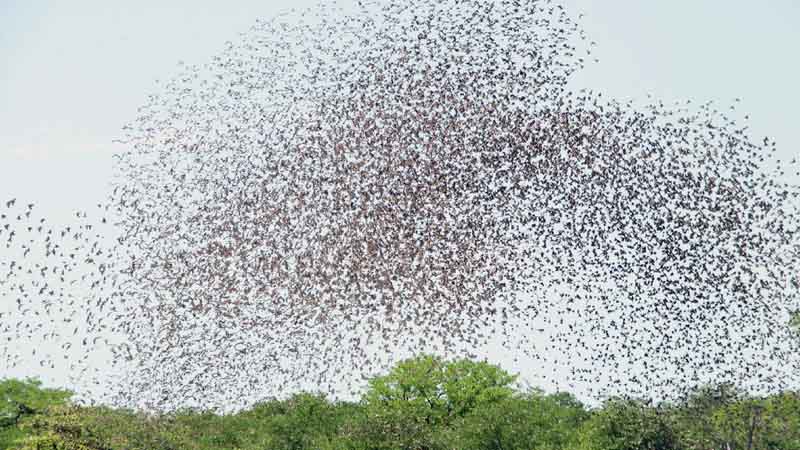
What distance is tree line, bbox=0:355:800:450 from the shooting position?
145 ft

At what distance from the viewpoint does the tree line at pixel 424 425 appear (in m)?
44.3

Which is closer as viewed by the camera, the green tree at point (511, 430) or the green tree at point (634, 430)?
the green tree at point (634, 430)

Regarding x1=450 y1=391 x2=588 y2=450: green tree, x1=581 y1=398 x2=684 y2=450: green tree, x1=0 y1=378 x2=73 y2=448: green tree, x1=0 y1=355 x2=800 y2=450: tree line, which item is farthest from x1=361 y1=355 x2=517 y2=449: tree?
x1=0 y1=378 x2=73 y2=448: green tree

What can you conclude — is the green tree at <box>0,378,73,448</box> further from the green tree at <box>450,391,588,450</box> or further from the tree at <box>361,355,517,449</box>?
the green tree at <box>450,391,588,450</box>

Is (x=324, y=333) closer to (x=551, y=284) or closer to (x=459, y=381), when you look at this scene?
(x=551, y=284)

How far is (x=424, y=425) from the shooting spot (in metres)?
53.1

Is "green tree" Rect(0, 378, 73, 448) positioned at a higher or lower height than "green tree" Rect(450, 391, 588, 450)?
lower

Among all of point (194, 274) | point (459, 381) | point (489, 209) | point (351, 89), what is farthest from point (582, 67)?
point (459, 381)

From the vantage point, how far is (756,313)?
125 ft

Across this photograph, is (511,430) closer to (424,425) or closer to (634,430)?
(424,425)

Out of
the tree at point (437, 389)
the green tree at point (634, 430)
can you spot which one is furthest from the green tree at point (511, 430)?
the tree at point (437, 389)

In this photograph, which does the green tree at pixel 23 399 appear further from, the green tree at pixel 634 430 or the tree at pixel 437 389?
the green tree at pixel 634 430

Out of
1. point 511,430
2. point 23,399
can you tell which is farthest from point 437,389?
point 23,399

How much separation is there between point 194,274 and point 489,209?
1196 cm
